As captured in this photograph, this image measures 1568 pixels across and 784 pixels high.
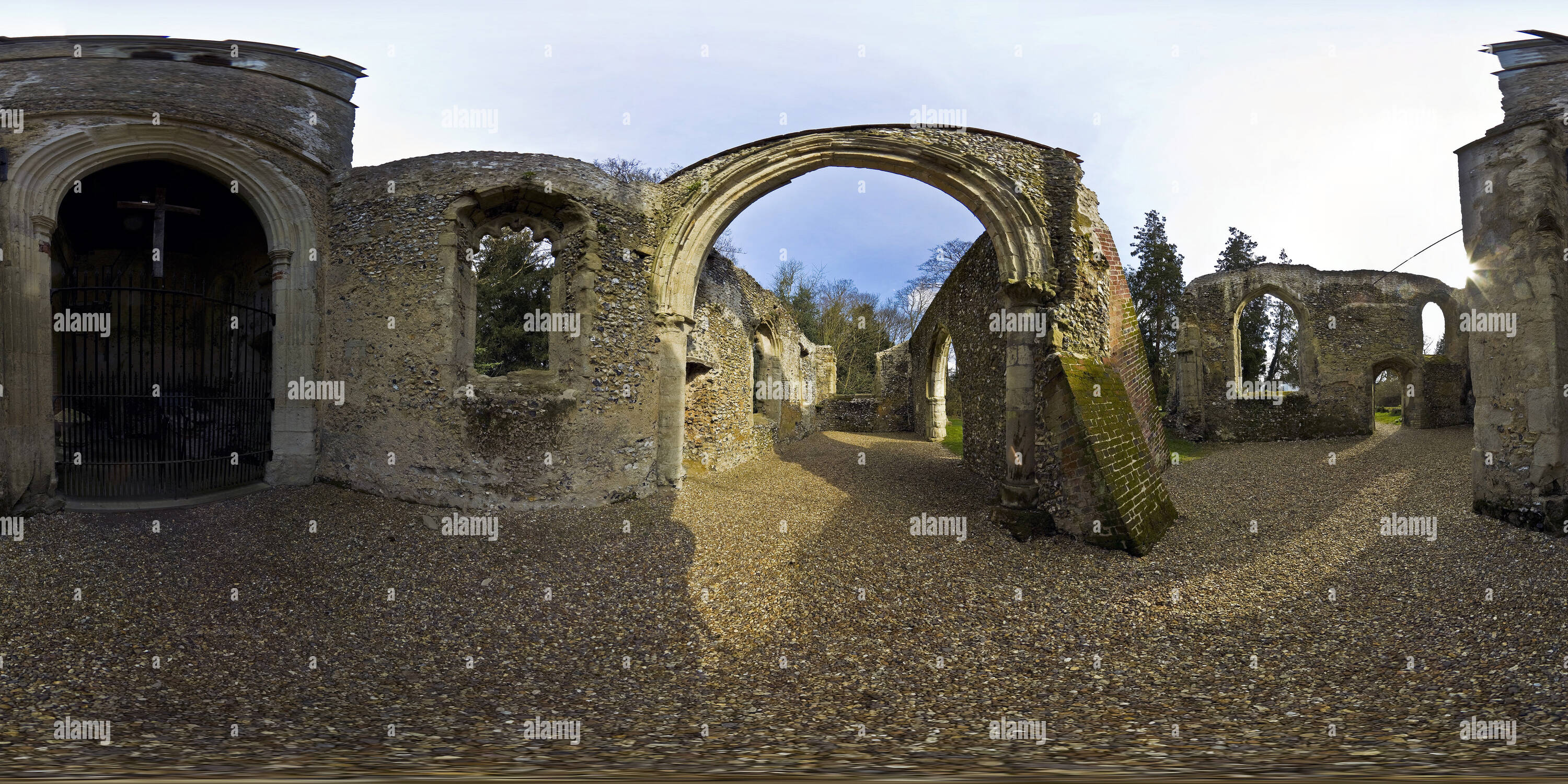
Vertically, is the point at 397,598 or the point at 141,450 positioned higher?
the point at 141,450

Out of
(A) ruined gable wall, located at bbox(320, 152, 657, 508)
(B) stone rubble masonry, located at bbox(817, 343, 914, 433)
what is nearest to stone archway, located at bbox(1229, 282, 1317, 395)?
(B) stone rubble masonry, located at bbox(817, 343, 914, 433)

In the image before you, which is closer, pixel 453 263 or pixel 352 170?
pixel 453 263

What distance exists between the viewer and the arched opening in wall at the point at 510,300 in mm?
16359

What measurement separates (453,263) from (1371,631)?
9.63m

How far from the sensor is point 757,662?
4.56m

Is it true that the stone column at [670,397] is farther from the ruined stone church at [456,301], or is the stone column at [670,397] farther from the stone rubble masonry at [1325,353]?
the stone rubble masonry at [1325,353]

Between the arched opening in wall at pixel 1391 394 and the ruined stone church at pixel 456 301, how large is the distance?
484 inches

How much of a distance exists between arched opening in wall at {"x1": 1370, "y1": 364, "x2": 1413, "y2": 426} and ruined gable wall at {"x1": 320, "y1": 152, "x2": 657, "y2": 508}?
61.5ft

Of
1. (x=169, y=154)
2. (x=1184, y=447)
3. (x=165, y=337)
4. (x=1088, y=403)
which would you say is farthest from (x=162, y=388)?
(x=1184, y=447)

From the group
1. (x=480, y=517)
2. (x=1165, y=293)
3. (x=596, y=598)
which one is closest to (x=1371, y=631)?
(x=596, y=598)

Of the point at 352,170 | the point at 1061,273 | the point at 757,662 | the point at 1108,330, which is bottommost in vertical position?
the point at 757,662

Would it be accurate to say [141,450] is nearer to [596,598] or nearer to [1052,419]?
[596,598]

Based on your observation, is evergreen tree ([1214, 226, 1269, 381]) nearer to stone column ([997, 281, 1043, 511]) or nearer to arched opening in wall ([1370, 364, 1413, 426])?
arched opening in wall ([1370, 364, 1413, 426])

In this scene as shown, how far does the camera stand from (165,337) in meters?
9.46
